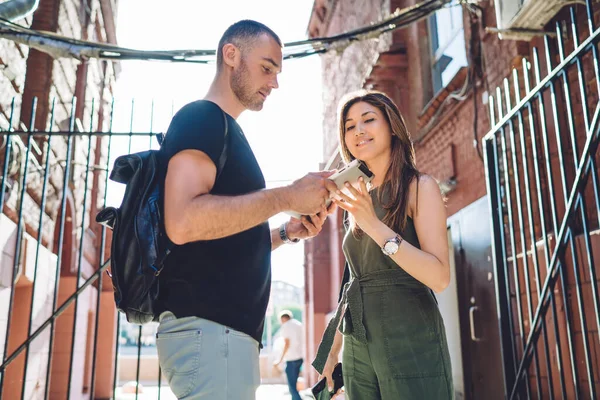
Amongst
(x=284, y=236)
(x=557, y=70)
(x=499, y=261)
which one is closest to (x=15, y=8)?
(x=284, y=236)

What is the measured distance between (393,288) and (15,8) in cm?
370

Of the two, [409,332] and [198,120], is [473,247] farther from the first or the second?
[198,120]

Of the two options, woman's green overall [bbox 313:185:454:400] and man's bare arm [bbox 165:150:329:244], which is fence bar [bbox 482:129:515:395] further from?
man's bare arm [bbox 165:150:329:244]

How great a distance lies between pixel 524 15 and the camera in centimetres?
486

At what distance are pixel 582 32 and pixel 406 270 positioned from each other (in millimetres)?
3579

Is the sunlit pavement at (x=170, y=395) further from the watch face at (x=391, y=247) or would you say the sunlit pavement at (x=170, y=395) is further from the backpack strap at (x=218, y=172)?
the backpack strap at (x=218, y=172)

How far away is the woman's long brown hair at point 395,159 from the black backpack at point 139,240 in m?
0.86

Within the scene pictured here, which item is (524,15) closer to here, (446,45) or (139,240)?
(446,45)

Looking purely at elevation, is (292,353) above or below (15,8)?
below

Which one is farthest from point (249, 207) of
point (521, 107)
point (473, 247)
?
point (473, 247)

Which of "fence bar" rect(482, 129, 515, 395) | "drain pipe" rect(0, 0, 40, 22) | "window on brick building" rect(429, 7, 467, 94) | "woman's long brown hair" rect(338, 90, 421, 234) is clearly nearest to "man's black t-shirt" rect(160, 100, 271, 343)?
"woman's long brown hair" rect(338, 90, 421, 234)

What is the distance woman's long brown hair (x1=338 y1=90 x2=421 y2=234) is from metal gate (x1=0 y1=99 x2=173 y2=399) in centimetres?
116

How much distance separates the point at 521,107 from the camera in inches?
145

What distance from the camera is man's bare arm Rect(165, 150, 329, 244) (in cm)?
169
